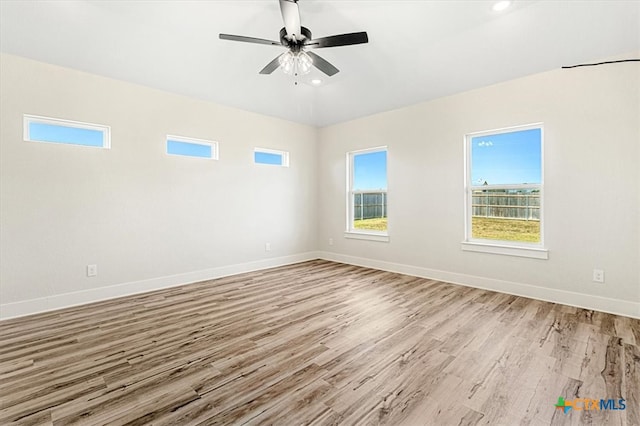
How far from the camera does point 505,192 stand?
13.1ft

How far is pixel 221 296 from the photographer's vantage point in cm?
374

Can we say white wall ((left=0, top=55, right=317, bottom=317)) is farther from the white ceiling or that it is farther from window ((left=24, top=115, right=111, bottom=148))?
the white ceiling

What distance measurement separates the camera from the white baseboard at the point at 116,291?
314cm

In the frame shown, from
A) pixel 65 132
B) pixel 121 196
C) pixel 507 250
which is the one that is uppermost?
pixel 65 132

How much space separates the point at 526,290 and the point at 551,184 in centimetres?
139

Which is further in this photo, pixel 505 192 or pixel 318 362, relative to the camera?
pixel 505 192

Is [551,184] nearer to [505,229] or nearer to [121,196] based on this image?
[505,229]

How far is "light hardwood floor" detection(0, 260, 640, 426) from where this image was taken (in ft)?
5.43

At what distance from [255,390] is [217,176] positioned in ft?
11.9

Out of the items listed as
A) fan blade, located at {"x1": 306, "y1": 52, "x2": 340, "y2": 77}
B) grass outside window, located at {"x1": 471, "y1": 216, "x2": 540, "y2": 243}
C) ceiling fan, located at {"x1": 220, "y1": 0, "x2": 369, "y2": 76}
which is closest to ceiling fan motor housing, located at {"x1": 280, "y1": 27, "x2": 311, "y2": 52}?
ceiling fan, located at {"x1": 220, "y1": 0, "x2": 369, "y2": 76}

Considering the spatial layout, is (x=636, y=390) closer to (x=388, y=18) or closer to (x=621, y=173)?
(x=621, y=173)

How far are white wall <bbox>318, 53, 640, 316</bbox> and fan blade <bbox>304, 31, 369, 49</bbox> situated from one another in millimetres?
2488

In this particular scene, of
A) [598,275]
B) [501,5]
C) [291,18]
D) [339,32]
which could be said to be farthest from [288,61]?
[598,275]

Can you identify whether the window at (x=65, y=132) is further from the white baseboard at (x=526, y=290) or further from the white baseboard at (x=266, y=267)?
the white baseboard at (x=526, y=290)
